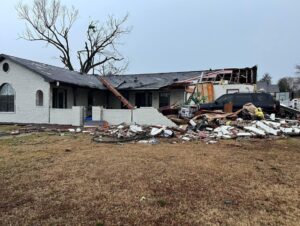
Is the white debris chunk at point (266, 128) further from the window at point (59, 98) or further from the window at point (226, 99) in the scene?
the window at point (59, 98)

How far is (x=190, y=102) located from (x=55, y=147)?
13584mm

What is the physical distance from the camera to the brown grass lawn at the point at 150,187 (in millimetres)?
4648

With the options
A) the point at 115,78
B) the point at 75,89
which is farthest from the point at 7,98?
the point at 115,78

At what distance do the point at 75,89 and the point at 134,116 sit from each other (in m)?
7.39

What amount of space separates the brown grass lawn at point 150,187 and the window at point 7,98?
1284 cm

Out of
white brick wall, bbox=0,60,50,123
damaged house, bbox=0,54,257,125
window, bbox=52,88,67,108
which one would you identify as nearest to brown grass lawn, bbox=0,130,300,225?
damaged house, bbox=0,54,257,125

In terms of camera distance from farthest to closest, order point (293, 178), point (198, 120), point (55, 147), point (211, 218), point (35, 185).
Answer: point (198, 120) → point (55, 147) → point (293, 178) → point (35, 185) → point (211, 218)

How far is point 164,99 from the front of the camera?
26.4 m

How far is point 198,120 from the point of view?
16812 mm

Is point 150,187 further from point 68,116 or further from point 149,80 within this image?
point 149,80

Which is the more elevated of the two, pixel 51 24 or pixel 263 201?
pixel 51 24

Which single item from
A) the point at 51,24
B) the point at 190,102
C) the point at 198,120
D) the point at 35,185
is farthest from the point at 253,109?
the point at 51,24

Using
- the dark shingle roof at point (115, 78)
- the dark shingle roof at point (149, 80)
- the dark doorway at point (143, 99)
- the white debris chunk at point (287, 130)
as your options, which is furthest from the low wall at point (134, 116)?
the dark doorway at point (143, 99)

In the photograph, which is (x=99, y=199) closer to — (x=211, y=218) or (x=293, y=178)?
(x=211, y=218)
